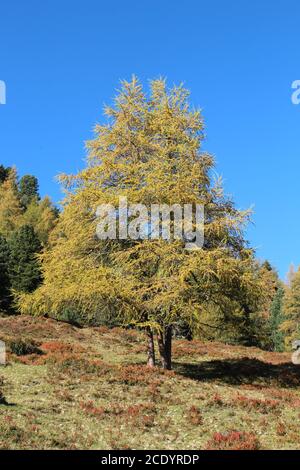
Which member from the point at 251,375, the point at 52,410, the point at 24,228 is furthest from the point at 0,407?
the point at 24,228

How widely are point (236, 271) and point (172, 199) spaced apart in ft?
12.9

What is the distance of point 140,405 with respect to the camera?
1532 centimetres

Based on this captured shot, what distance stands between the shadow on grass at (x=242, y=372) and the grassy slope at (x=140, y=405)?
0.05 m

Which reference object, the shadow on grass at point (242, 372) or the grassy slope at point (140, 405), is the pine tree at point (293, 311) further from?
the grassy slope at point (140, 405)

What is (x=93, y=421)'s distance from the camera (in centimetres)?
1370

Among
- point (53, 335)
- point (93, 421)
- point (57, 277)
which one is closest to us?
point (93, 421)

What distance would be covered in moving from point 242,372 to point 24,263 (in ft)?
102

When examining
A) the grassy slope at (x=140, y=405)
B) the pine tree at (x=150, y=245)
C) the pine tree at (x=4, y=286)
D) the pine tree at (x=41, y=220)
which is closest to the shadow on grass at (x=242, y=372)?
the grassy slope at (x=140, y=405)

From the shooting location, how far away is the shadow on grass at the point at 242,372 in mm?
22594

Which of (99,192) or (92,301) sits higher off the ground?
(99,192)

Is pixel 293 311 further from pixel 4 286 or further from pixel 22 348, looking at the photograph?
pixel 22 348

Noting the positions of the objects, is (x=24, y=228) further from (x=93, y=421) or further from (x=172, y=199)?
(x=93, y=421)

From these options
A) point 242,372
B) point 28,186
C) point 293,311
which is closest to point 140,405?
point 242,372

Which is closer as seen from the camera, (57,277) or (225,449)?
(225,449)
